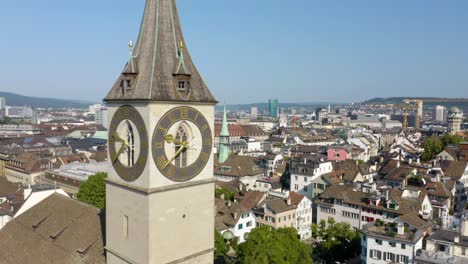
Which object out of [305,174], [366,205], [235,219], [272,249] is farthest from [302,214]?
[272,249]

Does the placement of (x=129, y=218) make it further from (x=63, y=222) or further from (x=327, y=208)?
(x=327, y=208)

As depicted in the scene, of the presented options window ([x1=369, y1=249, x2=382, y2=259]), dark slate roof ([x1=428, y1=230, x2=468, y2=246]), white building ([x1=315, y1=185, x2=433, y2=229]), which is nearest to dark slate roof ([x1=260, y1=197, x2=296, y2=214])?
white building ([x1=315, y1=185, x2=433, y2=229])

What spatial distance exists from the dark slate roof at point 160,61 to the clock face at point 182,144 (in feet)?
3.21

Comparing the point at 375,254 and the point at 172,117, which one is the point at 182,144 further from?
the point at 375,254

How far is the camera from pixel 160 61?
21.0 m

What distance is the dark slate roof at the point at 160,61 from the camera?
2045cm

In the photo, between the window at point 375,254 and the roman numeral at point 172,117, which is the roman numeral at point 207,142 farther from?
the window at point 375,254

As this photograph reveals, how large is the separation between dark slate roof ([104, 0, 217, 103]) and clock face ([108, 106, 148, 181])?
3.20 feet

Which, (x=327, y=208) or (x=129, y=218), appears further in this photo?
(x=327, y=208)

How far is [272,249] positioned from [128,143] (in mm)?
20090

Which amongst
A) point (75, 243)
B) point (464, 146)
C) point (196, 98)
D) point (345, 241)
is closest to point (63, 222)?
point (75, 243)

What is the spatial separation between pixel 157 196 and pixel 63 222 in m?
12.7

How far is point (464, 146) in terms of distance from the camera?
10588cm

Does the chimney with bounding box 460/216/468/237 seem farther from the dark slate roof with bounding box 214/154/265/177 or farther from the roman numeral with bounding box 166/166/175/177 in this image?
the dark slate roof with bounding box 214/154/265/177
